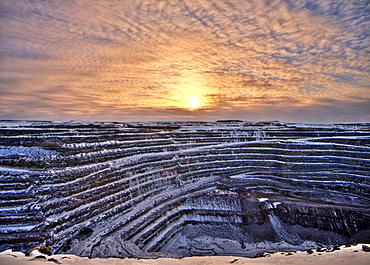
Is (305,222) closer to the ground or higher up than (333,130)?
closer to the ground

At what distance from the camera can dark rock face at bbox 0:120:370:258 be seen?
1064 centimetres

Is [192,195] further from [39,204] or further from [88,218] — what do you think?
[39,204]

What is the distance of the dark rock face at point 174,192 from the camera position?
1064cm

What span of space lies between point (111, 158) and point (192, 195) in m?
6.96

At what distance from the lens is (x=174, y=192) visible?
687 inches

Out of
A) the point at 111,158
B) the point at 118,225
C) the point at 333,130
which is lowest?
the point at 118,225

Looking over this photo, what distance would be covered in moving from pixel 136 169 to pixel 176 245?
6.30 m

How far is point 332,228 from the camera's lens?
15773mm

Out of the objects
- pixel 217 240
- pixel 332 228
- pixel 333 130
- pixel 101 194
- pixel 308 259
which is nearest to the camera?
pixel 308 259

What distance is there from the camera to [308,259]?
6645 millimetres

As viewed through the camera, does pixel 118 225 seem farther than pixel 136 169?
No

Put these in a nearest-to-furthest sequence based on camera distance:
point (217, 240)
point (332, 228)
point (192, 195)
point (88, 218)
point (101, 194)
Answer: point (88, 218) → point (101, 194) → point (217, 240) → point (332, 228) → point (192, 195)

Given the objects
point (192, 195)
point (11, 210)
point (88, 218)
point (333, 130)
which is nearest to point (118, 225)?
point (88, 218)

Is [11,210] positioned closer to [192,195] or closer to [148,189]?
[148,189]
